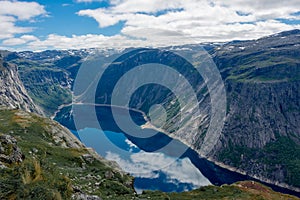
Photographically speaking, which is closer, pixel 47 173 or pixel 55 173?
pixel 47 173

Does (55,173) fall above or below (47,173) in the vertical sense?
below

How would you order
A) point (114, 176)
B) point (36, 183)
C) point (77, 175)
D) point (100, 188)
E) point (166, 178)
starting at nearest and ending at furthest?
1. point (36, 183)
2. point (100, 188)
3. point (77, 175)
4. point (114, 176)
5. point (166, 178)

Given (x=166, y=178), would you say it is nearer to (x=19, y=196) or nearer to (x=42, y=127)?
(x=42, y=127)

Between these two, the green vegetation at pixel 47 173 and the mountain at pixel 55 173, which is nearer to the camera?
the green vegetation at pixel 47 173

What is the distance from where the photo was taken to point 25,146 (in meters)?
73.1

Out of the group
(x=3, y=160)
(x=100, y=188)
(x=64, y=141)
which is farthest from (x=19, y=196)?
(x=64, y=141)

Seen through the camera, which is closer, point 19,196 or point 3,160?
point 19,196

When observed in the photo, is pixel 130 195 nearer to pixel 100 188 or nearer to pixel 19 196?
pixel 100 188

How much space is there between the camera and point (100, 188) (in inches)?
2233

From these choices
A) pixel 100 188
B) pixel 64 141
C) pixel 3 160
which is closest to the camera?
pixel 3 160

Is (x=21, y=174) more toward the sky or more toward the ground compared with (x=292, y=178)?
more toward the sky

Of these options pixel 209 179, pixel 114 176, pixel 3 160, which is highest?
pixel 3 160

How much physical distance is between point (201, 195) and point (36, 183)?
55.7 meters

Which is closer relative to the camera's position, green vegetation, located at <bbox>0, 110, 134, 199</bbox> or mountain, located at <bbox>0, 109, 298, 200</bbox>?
green vegetation, located at <bbox>0, 110, 134, 199</bbox>
